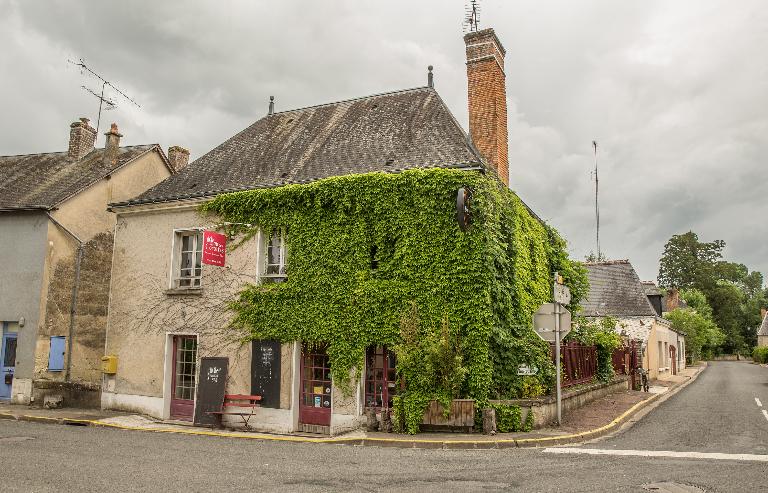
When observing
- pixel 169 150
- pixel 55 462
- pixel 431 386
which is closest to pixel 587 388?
pixel 431 386

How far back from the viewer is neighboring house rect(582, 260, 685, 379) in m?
26.6

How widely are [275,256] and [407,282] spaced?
4006 millimetres

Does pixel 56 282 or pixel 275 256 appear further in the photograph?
pixel 56 282

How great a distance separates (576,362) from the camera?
54.0ft

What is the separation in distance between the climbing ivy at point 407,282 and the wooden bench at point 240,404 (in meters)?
1.44

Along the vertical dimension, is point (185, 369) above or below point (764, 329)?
below

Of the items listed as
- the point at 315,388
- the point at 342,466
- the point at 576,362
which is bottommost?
the point at 342,466

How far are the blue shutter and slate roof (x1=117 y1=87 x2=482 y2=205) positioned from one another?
479 centimetres

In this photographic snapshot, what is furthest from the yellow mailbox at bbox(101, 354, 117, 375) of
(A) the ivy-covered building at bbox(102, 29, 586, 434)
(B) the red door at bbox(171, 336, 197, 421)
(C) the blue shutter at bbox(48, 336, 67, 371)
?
(C) the blue shutter at bbox(48, 336, 67, 371)

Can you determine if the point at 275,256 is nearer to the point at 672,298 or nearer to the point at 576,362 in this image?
the point at 576,362

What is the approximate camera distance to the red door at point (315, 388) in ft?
43.0

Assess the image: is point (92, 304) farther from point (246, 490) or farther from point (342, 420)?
point (246, 490)

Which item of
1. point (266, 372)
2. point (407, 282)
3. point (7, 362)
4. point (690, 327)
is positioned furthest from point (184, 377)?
point (690, 327)

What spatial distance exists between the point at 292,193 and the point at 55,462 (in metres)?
7.55
